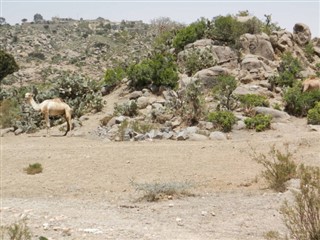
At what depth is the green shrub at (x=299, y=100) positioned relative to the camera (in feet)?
48.9

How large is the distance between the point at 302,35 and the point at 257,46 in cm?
314

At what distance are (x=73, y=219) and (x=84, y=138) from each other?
6.84 metres

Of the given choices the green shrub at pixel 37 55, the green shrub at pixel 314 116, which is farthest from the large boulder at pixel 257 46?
the green shrub at pixel 37 55

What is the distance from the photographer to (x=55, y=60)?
44.6 m

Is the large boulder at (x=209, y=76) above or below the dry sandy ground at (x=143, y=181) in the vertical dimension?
above

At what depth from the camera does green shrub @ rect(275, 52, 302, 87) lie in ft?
55.8

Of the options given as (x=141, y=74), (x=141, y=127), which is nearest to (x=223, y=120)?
(x=141, y=127)

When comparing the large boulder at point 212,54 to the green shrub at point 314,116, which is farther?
the large boulder at point 212,54

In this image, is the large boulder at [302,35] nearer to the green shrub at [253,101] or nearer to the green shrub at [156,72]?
the green shrub at [156,72]

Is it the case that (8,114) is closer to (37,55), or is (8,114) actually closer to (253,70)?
(253,70)

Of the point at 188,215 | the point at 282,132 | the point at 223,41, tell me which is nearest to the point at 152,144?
the point at 282,132

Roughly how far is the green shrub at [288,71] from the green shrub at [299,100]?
1.57 m

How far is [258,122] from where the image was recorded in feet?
44.5

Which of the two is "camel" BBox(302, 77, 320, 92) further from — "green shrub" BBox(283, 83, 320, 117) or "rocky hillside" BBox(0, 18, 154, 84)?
"rocky hillside" BBox(0, 18, 154, 84)
